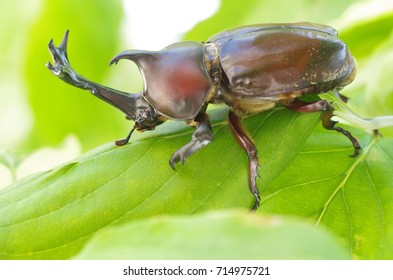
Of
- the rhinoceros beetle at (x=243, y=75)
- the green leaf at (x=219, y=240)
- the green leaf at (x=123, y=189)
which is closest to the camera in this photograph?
the green leaf at (x=219, y=240)

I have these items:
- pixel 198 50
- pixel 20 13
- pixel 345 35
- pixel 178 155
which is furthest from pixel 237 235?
pixel 20 13

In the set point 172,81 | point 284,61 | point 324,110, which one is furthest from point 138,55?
point 324,110

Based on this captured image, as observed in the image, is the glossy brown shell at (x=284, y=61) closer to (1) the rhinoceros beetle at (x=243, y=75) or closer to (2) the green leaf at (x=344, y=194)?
(1) the rhinoceros beetle at (x=243, y=75)

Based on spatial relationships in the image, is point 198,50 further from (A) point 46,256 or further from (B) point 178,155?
(A) point 46,256

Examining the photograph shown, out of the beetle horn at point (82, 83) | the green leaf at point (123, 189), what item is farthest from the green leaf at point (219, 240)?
the beetle horn at point (82, 83)

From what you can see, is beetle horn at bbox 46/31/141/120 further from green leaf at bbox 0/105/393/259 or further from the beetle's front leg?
the beetle's front leg

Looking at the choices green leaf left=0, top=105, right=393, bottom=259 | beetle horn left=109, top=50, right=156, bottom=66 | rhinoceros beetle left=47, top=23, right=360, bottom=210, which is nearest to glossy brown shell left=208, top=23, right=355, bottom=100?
rhinoceros beetle left=47, top=23, right=360, bottom=210

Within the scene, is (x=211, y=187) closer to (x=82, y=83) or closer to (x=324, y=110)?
(x=324, y=110)
